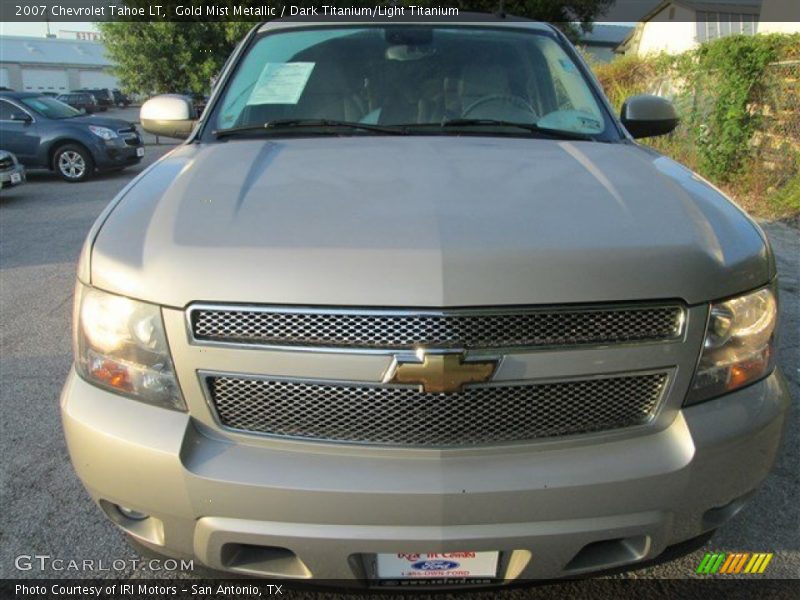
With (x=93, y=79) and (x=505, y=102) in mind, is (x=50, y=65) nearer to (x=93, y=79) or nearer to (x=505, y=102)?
(x=93, y=79)

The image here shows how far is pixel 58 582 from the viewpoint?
235cm

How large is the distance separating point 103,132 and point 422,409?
13.1 meters

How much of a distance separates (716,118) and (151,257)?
9834 mm

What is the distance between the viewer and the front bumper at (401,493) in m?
1.67

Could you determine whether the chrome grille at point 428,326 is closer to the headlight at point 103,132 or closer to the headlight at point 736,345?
the headlight at point 736,345

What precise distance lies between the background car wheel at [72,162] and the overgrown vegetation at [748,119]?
1047 centimetres

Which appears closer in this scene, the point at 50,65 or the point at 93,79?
the point at 50,65

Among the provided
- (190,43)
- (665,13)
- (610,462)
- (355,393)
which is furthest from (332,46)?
(665,13)

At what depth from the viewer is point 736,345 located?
1894mm

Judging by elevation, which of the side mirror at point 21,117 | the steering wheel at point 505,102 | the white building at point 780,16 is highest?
the steering wheel at point 505,102

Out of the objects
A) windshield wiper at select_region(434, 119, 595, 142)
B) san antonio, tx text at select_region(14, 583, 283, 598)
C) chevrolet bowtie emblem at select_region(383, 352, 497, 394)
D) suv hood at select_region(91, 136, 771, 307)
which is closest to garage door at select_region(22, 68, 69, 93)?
windshield wiper at select_region(434, 119, 595, 142)

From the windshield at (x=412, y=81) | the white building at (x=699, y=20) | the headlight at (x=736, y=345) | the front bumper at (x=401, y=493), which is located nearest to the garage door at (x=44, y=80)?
the white building at (x=699, y=20)

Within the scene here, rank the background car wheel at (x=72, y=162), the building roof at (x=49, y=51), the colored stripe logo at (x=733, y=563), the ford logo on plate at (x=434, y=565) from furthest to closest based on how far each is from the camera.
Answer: the building roof at (x=49, y=51) → the background car wheel at (x=72, y=162) → the colored stripe logo at (x=733, y=563) → the ford logo on plate at (x=434, y=565)

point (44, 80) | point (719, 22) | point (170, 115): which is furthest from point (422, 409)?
point (44, 80)
